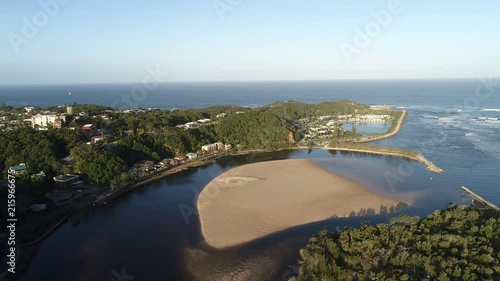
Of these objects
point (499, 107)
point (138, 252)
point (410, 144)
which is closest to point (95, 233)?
point (138, 252)

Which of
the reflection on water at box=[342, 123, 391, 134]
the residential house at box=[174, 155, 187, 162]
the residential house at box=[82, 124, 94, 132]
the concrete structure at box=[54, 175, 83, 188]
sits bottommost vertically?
the residential house at box=[174, 155, 187, 162]

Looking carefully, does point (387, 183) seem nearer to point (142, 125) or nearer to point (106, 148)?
point (106, 148)

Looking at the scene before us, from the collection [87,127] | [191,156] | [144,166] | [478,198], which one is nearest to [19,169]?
[144,166]

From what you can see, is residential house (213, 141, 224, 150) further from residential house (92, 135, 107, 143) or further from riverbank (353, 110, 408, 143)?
riverbank (353, 110, 408, 143)

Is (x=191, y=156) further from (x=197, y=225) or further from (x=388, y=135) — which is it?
(x=388, y=135)

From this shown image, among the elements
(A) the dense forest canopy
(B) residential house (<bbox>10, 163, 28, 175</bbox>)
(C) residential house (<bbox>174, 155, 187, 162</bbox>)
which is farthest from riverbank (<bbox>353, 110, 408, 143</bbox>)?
(B) residential house (<bbox>10, 163, 28, 175</bbox>)

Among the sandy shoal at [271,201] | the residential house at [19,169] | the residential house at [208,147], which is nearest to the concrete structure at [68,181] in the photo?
the residential house at [19,169]
